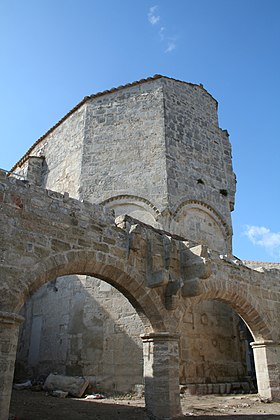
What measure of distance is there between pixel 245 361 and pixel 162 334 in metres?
4.93

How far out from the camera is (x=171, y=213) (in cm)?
932

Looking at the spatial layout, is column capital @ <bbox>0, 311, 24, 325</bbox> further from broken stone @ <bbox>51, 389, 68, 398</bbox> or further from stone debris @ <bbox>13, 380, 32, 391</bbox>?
stone debris @ <bbox>13, 380, 32, 391</bbox>

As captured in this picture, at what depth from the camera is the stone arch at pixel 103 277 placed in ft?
15.2

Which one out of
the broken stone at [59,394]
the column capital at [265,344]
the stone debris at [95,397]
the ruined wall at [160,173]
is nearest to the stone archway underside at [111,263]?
the column capital at [265,344]

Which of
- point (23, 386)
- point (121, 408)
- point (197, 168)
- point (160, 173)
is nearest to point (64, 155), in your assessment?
point (160, 173)

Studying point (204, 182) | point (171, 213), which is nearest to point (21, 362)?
point (171, 213)

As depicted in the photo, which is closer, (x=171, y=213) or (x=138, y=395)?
(x=138, y=395)

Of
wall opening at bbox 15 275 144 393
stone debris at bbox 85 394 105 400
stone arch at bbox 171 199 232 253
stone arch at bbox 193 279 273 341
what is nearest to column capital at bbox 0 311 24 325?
stone arch at bbox 193 279 273 341

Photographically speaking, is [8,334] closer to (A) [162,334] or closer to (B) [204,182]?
(A) [162,334]

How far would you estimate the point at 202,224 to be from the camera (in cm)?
1011

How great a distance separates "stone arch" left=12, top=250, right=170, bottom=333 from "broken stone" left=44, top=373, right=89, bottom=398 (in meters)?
2.60

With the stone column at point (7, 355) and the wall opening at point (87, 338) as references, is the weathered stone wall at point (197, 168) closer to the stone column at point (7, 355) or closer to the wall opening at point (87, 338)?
the wall opening at point (87, 338)

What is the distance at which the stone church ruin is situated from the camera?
16.2ft

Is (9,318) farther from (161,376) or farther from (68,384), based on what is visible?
(68,384)
